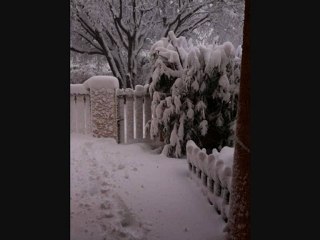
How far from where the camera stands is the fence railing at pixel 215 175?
127 inches

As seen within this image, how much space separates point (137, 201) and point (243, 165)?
1.74 m

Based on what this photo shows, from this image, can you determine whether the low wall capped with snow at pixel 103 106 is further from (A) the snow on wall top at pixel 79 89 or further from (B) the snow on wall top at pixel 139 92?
(B) the snow on wall top at pixel 139 92

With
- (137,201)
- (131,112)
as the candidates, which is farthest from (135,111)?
(137,201)

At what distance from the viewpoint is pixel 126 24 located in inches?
514

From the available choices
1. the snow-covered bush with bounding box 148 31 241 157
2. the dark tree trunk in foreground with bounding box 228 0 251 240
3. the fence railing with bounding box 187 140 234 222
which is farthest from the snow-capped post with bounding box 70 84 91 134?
the dark tree trunk in foreground with bounding box 228 0 251 240

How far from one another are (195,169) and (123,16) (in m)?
9.80

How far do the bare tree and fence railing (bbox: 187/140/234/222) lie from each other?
8.69 metres

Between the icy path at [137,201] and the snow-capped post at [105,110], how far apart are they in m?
1.15

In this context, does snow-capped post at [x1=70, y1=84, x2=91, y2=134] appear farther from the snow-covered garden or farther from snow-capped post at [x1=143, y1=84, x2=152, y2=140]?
snow-capped post at [x1=143, y1=84, x2=152, y2=140]

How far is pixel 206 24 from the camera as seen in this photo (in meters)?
14.8

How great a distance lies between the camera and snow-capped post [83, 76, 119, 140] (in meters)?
6.99

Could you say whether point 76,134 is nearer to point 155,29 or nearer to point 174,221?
point 174,221

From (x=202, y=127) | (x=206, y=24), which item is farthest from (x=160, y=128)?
(x=206, y=24)

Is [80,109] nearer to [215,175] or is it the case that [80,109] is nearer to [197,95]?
[197,95]
